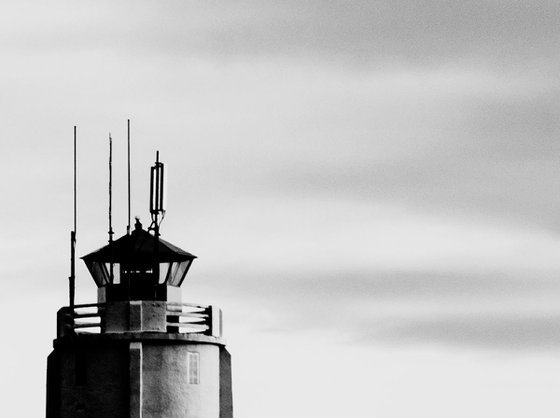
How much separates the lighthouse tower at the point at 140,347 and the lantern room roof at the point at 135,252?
1.2 inches

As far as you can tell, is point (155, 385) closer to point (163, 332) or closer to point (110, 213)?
point (163, 332)

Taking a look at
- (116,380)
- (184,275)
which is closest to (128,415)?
(116,380)

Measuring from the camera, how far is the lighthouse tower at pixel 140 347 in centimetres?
6284

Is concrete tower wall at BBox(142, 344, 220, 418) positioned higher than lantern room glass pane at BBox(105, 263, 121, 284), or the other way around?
lantern room glass pane at BBox(105, 263, 121, 284)

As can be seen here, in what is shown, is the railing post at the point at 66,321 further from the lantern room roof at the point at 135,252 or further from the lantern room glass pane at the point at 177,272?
the lantern room glass pane at the point at 177,272

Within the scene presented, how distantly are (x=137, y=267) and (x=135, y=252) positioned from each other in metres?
0.50

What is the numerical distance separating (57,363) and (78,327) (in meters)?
1.25

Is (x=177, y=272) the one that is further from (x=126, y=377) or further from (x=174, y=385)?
(x=126, y=377)

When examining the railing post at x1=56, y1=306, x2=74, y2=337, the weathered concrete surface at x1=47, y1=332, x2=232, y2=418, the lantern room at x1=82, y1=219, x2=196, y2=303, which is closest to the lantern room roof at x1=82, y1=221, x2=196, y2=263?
the lantern room at x1=82, y1=219, x2=196, y2=303

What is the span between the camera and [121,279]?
64.9 m

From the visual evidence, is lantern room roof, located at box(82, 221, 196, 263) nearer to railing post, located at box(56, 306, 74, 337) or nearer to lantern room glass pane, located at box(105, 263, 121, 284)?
lantern room glass pane, located at box(105, 263, 121, 284)

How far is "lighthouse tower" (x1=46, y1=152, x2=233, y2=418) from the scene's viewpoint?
62.8 m

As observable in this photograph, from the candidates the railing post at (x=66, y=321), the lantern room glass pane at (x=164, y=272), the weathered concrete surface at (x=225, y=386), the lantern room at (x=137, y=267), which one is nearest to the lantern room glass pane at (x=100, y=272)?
the lantern room at (x=137, y=267)

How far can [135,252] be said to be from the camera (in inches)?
2557
